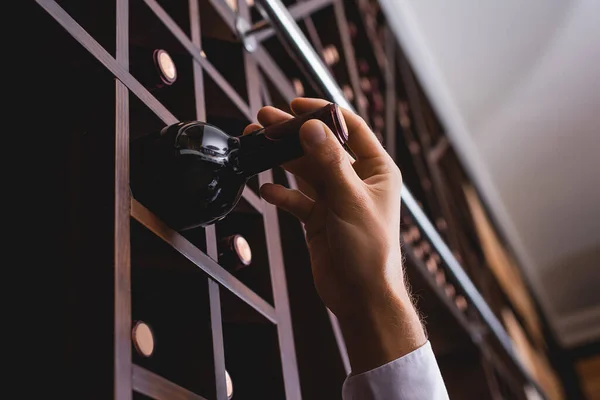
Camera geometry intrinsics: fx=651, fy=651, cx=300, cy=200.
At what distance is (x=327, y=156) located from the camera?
0.60 m

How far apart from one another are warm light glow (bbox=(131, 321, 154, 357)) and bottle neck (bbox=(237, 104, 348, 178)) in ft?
0.59

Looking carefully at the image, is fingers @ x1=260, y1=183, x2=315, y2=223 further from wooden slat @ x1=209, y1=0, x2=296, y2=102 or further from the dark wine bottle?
wooden slat @ x1=209, y1=0, x2=296, y2=102

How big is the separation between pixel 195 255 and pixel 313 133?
0.17 metres

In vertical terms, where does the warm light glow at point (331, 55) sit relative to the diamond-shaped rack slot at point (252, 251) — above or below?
above

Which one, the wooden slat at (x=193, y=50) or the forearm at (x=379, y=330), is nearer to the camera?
the forearm at (x=379, y=330)

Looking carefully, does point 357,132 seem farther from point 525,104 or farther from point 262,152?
point 525,104

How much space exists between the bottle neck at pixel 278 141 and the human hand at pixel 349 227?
0.01 m

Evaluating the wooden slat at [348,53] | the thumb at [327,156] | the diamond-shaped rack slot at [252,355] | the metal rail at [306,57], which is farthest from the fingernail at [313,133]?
the wooden slat at [348,53]

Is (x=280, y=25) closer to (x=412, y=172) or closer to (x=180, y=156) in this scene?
(x=180, y=156)

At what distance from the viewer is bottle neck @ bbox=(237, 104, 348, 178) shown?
60 centimetres

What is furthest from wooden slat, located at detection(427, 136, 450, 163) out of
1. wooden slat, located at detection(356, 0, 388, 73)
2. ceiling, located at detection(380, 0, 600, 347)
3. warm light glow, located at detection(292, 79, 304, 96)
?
warm light glow, located at detection(292, 79, 304, 96)

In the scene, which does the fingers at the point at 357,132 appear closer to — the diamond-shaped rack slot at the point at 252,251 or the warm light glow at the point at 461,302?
the diamond-shaped rack slot at the point at 252,251

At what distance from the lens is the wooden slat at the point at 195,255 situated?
0.58 meters
